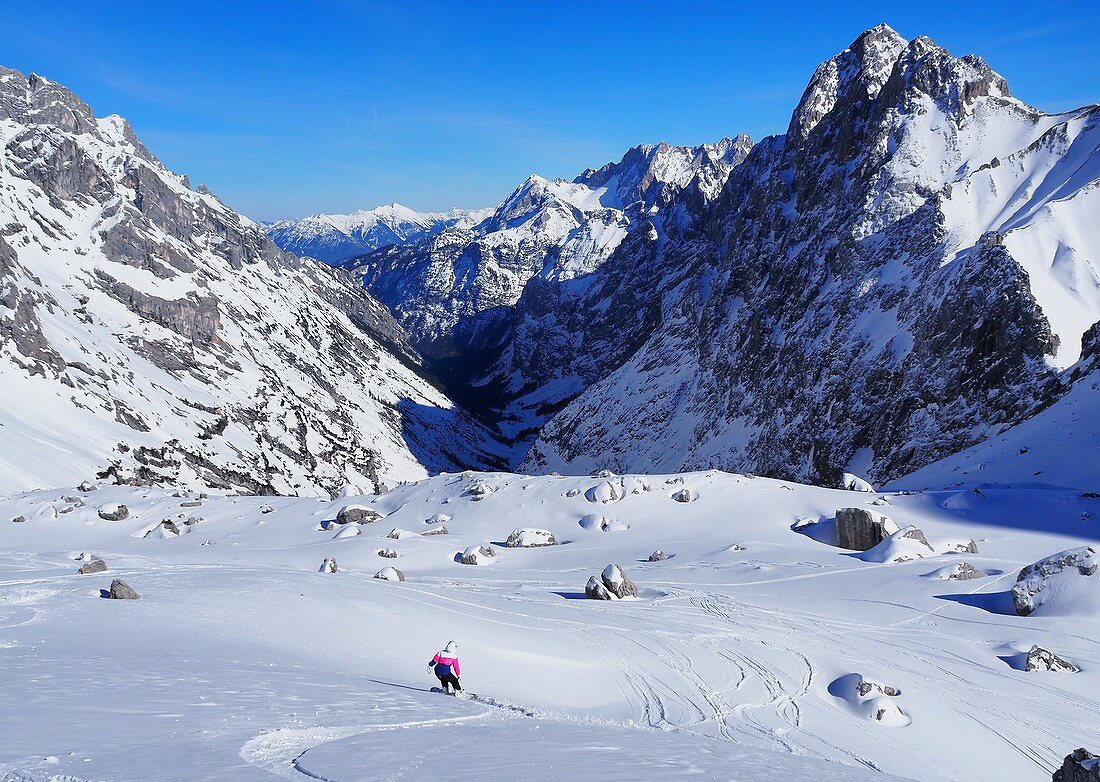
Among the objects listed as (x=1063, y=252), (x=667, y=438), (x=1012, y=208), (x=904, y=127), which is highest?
(x=904, y=127)

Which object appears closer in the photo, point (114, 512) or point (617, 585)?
point (617, 585)

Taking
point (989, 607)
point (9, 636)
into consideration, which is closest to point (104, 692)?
point (9, 636)

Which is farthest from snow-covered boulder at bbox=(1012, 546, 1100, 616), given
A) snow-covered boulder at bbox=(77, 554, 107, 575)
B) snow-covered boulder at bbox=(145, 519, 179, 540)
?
snow-covered boulder at bbox=(145, 519, 179, 540)

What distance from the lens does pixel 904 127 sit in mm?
115500

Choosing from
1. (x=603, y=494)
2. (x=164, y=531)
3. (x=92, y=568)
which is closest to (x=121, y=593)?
(x=92, y=568)

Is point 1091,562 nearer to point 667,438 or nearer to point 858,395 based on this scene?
point 858,395

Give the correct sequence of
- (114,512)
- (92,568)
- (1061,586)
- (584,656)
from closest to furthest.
Result: (584,656), (1061,586), (92,568), (114,512)

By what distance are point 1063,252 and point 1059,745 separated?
78594mm

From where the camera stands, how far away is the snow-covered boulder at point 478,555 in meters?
37.2

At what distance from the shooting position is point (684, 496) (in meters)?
42.9

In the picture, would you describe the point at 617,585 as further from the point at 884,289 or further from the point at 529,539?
the point at 884,289

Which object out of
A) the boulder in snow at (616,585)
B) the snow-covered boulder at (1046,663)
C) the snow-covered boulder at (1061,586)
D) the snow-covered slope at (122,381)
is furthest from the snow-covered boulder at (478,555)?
the snow-covered slope at (122,381)

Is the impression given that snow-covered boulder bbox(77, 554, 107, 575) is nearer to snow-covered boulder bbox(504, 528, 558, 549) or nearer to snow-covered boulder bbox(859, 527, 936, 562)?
snow-covered boulder bbox(504, 528, 558, 549)

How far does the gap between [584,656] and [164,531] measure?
42.0 meters
